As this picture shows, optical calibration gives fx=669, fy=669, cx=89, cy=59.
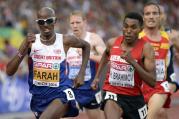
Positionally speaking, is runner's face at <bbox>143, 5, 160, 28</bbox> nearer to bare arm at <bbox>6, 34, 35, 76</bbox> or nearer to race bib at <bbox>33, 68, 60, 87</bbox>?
race bib at <bbox>33, 68, 60, 87</bbox>

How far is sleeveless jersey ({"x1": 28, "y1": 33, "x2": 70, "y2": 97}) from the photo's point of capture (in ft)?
30.6

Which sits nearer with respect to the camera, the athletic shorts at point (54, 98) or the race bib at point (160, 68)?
the athletic shorts at point (54, 98)

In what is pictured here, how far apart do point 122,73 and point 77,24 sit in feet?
9.91

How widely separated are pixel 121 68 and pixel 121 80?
19 cm

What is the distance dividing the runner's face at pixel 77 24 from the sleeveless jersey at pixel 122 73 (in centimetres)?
257

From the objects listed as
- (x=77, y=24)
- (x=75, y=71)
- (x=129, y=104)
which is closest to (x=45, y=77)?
(x=129, y=104)

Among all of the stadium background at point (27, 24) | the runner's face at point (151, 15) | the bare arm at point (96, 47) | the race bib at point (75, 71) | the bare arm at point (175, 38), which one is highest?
the runner's face at point (151, 15)

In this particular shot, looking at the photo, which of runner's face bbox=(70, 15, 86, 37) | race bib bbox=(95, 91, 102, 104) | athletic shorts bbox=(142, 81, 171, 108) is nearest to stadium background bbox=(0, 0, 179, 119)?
race bib bbox=(95, 91, 102, 104)

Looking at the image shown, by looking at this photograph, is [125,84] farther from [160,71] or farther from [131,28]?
[160,71]

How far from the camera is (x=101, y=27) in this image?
945 inches

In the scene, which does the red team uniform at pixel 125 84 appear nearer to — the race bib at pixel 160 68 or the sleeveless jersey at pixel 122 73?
the sleeveless jersey at pixel 122 73

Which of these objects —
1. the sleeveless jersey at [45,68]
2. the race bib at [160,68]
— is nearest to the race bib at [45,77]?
the sleeveless jersey at [45,68]

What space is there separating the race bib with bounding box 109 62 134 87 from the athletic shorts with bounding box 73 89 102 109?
2.45 metres

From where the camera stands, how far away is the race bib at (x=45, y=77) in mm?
9320
